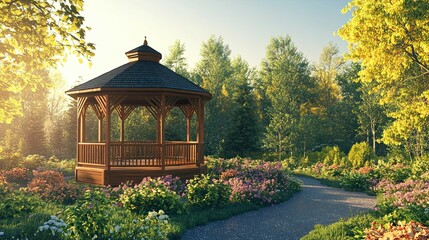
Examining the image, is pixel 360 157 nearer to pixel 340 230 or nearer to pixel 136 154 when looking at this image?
pixel 136 154

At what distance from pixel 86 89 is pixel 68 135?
2164 cm

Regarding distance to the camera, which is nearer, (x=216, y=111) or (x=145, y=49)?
(x=145, y=49)

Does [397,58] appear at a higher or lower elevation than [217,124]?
higher

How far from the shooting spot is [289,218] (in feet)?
28.9

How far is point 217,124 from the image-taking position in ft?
107

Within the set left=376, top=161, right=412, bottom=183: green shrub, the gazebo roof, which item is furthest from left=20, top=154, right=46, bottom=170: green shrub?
left=376, top=161, right=412, bottom=183: green shrub

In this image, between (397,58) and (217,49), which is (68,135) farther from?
(397,58)

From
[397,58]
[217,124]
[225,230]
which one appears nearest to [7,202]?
[225,230]

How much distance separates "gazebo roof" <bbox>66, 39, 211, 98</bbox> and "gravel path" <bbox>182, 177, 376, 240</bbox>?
5.70m

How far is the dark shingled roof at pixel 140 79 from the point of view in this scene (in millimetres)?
12655

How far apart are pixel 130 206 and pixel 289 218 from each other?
155 inches

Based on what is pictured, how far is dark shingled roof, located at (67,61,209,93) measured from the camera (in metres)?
12.7

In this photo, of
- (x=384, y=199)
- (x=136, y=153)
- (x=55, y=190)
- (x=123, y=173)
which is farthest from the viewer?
(x=136, y=153)

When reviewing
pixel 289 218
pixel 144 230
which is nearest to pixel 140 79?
pixel 289 218
